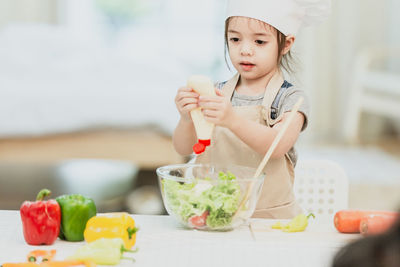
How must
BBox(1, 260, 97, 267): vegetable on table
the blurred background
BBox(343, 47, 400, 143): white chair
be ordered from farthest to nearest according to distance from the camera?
BBox(343, 47, 400, 143): white chair, the blurred background, BBox(1, 260, 97, 267): vegetable on table

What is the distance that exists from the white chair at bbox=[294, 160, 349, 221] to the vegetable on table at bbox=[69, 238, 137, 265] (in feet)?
2.35

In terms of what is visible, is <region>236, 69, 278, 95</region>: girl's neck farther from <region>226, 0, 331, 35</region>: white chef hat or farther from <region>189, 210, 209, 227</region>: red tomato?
<region>189, 210, 209, 227</region>: red tomato

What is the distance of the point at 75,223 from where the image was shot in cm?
111

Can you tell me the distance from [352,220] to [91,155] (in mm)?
1640

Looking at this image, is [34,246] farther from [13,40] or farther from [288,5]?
[13,40]

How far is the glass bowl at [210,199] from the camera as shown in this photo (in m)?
1.12

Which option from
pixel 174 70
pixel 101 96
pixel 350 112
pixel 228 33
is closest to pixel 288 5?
pixel 228 33

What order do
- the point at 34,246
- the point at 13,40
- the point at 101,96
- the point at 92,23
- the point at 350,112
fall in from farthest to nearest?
the point at 92,23 → the point at 350,112 → the point at 13,40 → the point at 101,96 → the point at 34,246

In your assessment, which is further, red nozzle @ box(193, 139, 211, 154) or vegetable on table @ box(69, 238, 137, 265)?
red nozzle @ box(193, 139, 211, 154)

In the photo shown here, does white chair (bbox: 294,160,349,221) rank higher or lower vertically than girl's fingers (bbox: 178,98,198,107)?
lower

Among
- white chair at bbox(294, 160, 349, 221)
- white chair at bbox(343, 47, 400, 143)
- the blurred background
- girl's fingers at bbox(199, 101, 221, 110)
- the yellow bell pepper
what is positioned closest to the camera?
the yellow bell pepper

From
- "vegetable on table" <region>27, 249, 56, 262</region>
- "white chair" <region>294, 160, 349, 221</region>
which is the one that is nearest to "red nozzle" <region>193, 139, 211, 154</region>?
"vegetable on table" <region>27, 249, 56, 262</region>

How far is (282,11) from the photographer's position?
1.32 m

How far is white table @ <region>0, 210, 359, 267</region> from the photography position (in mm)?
1023
